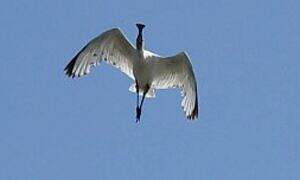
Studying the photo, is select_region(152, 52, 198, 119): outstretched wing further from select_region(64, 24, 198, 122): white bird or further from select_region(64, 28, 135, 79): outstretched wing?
select_region(64, 28, 135, 79): outstretched wing

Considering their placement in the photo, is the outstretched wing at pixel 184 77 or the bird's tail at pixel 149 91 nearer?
the bird's tail at pixel 149 91

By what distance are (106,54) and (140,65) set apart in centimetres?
118

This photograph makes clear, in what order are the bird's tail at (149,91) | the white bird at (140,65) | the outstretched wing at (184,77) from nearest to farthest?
the white bird at (140,65) → the bird's tail at (149,91) → the outstretched wing at (184,77)

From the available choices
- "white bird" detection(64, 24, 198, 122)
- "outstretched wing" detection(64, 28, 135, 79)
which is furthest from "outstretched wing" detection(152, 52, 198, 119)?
"outstretched wing" detection(64, 28, 135, 79)

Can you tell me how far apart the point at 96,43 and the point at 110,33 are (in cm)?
48

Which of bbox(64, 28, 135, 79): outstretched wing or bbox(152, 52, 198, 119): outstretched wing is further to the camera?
bbox(152, 52, 198, 119): outstretched wing

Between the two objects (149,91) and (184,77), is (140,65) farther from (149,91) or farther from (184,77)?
(184,77)

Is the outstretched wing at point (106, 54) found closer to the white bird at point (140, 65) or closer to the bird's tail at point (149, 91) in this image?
the white bird at point (140, 65)

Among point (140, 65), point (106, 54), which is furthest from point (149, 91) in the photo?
point (106, 54)

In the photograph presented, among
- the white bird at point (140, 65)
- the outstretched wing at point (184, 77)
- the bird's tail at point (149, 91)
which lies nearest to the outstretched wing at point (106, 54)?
the white bird at point (140, 65)

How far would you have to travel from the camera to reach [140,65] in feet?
343

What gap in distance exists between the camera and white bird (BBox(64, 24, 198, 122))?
104688 millimetres

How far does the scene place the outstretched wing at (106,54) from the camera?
104750 millimetres

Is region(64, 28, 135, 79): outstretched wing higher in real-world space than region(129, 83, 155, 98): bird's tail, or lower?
higher
